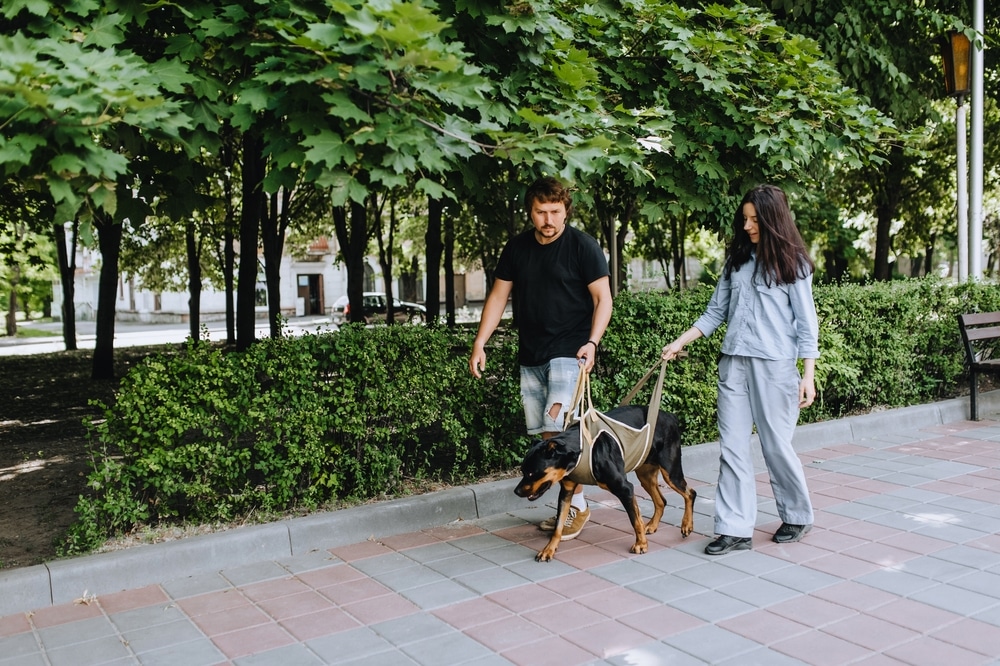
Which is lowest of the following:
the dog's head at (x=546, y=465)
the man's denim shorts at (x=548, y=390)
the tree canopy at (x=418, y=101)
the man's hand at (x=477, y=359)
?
the dog's head at (x=546, y=465)

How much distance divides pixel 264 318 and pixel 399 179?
45130 millimetres

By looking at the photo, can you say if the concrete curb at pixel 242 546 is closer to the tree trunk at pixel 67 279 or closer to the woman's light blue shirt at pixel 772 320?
the woman's light blue shirt at pixel 772 320

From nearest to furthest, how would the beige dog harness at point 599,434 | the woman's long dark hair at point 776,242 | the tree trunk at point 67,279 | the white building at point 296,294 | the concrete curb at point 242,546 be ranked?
the concrete curb at point 242,546
the beige dog harness at point 599,434
the woman's long dark hair at point 776,242
the tree trunk at point 67,279
the white building at point 296,294

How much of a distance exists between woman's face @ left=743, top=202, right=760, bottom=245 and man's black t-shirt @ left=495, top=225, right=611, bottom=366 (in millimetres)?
887

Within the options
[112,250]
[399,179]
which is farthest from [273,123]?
[112,250]

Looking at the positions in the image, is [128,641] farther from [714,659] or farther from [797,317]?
[797,317]

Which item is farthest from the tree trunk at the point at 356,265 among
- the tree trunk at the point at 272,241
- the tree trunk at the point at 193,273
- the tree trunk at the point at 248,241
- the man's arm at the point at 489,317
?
the man's arm at the point at 489,317

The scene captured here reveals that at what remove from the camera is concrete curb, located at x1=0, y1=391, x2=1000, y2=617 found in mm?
4520

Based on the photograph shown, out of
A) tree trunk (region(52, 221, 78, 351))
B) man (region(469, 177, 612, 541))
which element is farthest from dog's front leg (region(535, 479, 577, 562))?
tree trunk (region(52, 221, 78, 351))

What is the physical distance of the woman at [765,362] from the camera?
5.05 metres

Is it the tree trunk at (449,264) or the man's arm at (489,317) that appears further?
the tree trunk at (449,264)

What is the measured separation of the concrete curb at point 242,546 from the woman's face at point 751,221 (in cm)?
246

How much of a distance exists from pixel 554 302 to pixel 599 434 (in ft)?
3.10

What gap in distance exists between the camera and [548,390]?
5434 mm
